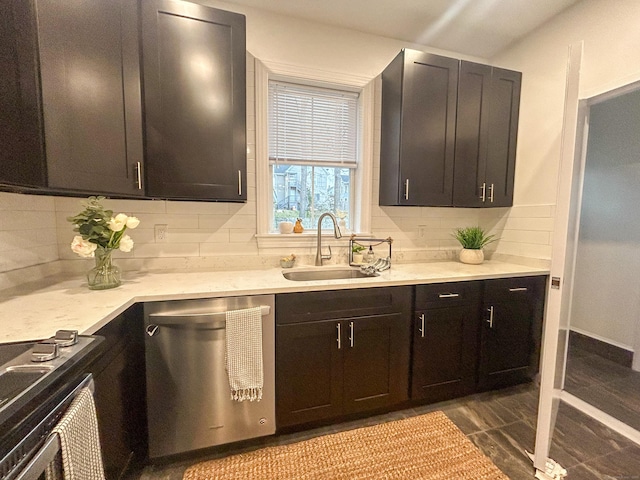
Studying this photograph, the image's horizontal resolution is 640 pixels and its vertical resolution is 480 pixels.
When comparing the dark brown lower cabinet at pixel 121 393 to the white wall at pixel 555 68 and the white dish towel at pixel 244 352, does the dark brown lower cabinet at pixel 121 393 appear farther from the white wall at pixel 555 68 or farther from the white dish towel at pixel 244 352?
the white wall at pixel 555 68

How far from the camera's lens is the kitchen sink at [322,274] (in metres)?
2.12

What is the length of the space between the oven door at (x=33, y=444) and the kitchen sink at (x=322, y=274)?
1450 millimetres

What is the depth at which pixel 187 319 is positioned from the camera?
1.43 meters

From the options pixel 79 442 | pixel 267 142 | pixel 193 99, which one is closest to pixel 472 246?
pixel 267 142

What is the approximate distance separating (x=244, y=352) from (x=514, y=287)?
198 cm

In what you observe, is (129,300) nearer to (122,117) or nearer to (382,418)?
(122,117)

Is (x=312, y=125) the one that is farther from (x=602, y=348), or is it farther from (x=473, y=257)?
(x=602, y=348)

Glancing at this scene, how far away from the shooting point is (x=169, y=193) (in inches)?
64.3

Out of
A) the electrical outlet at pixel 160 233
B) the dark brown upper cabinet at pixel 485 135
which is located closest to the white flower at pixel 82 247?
the electrical outlet at pixel 160 233

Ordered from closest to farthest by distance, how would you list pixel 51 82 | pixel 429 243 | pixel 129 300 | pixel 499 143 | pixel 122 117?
pixel 51 82 → pixel 129 300 → pixel 122 117 → pixel 499 143 → pixel 429 243

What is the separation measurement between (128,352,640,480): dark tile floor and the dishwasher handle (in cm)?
78

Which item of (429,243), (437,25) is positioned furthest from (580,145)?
(437,25)

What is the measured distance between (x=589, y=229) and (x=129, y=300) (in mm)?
3897

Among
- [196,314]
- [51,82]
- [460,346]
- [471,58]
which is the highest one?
[471,58]
